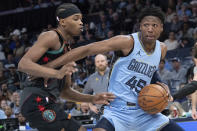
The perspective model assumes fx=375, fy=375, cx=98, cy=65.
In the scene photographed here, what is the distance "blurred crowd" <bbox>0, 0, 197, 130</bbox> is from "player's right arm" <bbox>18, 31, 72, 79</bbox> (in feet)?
9.16

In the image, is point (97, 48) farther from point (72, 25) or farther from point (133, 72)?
point (133, 72)

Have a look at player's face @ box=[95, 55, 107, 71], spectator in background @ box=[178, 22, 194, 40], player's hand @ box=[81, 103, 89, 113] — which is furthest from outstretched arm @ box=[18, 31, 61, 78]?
spectator in background @ box=[178, 22, 194, 40]

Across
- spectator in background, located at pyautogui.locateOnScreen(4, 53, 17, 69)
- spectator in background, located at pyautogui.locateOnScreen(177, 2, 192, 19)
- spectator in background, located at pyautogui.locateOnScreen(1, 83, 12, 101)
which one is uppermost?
spectator in background, located at pyautogui.locateOnScreen(177, 2, 192, 19)

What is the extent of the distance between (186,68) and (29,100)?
6.40m

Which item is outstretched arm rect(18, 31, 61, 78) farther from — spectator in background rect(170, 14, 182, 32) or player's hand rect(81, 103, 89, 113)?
spectator in background rect(170, 14, 182, 32)

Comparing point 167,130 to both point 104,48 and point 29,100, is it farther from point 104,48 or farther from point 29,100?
point 29,100

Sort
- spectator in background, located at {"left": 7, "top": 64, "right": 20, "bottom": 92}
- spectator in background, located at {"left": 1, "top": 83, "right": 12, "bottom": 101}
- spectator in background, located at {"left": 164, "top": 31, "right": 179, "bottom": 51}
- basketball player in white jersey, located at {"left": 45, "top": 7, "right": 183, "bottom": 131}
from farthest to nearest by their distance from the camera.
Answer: spectator in background, located at {"left": 7, "top": 64, "right": 20, "bottom": 92}, spectator in background, located at {"left": 164, "top": 31, "right": 179, "bottom": 51}, spectator in background, located at {"left": 1, "top": 83, "right": 12, "bottom": 101}, basketball player in white jersey, located at {"left": 45, "top": 7, "right": 183, "bottom": 131}

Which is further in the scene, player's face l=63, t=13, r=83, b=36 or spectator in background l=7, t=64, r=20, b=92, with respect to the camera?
spectator in background l=7, t=64, r=20, b=92

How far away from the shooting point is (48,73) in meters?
3.43

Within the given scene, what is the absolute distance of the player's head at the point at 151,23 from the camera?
4.09m

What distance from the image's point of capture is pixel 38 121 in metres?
3.66

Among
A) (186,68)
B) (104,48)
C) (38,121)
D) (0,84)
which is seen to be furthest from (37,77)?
(0,84)

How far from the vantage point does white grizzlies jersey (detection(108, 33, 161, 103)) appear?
4.09 meters

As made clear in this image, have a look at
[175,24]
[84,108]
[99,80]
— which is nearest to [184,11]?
[175,24]
